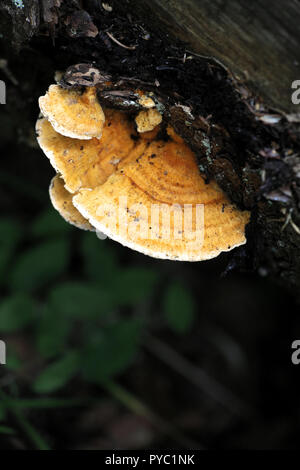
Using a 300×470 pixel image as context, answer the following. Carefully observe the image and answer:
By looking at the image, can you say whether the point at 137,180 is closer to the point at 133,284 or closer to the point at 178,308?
the point at 133,284

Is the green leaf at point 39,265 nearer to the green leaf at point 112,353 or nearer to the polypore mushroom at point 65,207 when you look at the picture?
the green leaf at point 112,353

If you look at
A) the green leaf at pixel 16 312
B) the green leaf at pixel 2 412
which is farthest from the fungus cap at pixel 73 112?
the green leaf at pixel 16 312

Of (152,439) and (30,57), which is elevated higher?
(30,57)

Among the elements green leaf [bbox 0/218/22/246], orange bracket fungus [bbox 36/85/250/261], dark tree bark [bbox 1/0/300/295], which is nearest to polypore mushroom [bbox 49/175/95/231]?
orange bracket fungus [bbox 36/85/250/261]

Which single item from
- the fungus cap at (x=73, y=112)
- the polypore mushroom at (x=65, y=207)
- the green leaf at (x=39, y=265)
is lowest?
the green leaf at (x=39, y=265)

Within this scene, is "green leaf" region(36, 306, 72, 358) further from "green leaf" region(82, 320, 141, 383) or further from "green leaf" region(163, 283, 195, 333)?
"green leaf" region(163, 283, 195, 333)

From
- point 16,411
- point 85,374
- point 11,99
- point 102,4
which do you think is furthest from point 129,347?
point 102,4
